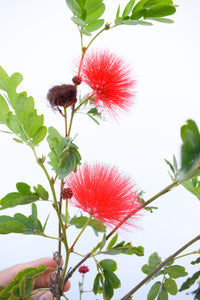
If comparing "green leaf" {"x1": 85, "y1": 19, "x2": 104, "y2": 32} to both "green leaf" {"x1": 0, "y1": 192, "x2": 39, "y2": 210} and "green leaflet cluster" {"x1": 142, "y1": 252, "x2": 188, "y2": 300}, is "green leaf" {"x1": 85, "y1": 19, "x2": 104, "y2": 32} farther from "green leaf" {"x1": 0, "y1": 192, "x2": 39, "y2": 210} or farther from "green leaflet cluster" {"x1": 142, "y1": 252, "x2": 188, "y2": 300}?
"green leaflet cluster" {"x1": 142, "y1": 252, "x2": 188, "y2": 300}

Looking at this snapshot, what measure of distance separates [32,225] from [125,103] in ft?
0.91

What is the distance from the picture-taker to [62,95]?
0.47m

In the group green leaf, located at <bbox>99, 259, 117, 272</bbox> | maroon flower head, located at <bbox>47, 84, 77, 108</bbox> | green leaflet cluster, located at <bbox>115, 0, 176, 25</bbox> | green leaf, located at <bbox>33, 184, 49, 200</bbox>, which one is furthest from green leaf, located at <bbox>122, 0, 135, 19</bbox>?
green leaf, located at <bbox>99, 259, 117, 272</bbox>

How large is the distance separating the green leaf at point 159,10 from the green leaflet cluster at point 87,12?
9cm

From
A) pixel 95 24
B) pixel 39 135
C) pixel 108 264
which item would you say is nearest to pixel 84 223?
pixel 108 264

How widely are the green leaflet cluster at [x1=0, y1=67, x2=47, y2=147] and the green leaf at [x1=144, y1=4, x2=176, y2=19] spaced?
9.1 inches

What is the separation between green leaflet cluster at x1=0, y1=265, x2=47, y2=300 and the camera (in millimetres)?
508

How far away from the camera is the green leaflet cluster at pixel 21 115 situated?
505mm

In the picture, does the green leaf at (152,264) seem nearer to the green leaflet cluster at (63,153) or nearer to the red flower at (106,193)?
the red flower at (106,193)

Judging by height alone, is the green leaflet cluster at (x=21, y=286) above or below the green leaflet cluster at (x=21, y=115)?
below

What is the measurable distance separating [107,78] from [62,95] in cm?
12

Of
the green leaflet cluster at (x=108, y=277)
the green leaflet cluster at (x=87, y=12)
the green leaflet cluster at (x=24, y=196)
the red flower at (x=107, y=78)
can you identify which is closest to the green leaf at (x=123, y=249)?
the green leaflet cluster at (x=108, y=277)

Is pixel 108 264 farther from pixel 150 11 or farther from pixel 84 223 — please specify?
pixel 150 11

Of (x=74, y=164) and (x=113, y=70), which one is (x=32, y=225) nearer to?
(x=74, y=164)
